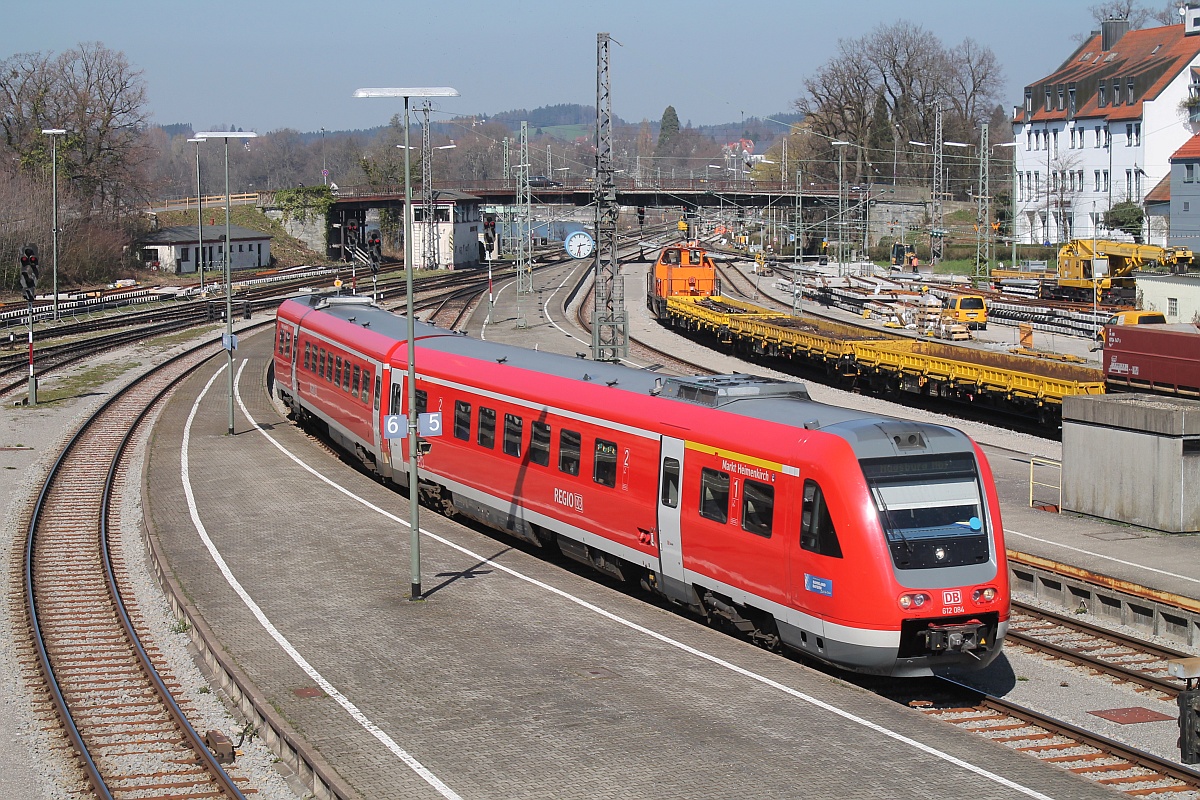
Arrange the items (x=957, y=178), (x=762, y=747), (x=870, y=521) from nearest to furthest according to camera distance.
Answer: (x=762, y=747), (x=870, y=521), (x=957, y=178)

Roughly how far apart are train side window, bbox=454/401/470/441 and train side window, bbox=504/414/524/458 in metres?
1.48

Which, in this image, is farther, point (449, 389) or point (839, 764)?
point (449, 389)

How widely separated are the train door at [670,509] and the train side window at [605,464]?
118 cm

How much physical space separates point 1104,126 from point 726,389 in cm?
7538

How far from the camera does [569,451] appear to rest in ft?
60.7

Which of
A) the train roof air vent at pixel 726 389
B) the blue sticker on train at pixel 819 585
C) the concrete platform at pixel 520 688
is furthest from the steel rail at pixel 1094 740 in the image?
the train roof air vent at pixel 726 389

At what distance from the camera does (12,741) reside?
1321cm

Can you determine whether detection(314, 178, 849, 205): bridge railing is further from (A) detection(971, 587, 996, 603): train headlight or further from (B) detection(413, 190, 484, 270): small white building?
(A) detection(971, 587, 996, 603): train headlight

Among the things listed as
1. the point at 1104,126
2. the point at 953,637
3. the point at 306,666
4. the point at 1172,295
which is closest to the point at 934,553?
the point at 953,637

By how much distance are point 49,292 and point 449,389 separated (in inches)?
2237

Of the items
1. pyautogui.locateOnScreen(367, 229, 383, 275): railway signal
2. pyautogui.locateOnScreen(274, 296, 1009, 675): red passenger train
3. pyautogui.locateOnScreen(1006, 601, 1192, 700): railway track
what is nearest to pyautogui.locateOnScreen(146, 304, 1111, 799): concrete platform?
pyautogui.locateOnScreen(274, 296, 1009, 675): red passenger train

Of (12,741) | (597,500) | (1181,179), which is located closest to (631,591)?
(597,500)

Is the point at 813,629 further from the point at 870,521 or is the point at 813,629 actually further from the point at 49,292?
the point at 49,292

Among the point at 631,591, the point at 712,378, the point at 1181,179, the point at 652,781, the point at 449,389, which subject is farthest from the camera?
the point at 1181,179
